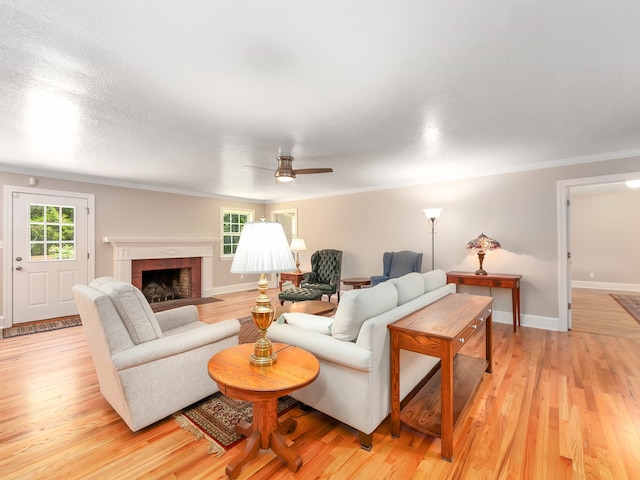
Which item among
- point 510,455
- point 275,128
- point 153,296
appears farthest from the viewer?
point 153,296

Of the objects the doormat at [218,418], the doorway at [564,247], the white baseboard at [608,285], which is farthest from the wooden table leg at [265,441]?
the white baseboard at [608,285]

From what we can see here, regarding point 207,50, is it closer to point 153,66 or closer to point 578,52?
point 153,66

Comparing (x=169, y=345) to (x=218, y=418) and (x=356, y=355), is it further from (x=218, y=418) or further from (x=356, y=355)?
(x=356, y=355)

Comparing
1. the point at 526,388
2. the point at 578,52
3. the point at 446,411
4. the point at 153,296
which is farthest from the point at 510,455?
the point at 153,296

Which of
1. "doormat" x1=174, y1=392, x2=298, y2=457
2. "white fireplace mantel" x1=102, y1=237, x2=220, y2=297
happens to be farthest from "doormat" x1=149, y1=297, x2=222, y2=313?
"doormat" x1=174, y1=392, x2=298, y2=457

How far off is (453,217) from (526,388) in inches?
111

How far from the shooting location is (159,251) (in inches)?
224

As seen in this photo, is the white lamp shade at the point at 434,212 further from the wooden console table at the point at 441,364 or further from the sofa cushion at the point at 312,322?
the sofa cushion at the point at 312,322

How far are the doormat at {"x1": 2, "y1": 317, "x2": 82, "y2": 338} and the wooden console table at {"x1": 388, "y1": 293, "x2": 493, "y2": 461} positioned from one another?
184 inches

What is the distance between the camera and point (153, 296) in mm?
5879

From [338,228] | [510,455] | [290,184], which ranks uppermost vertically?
[290,184]

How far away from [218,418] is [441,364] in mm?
1532

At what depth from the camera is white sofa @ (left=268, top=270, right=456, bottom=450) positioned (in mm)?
1703

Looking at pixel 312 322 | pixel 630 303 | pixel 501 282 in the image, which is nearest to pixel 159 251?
pixel 312 322
